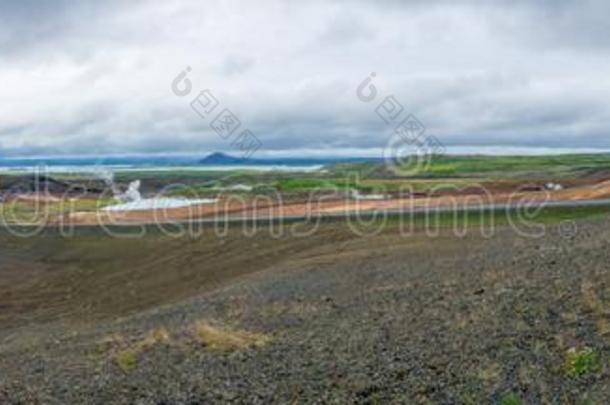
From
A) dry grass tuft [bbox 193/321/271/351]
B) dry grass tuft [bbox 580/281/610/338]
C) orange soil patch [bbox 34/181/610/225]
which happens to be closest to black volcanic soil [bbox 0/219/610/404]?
dry grass tuft [bbox 580/281/610/338]

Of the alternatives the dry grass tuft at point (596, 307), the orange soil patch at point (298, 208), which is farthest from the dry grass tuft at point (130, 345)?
the orange soil patch at point (298, 208)

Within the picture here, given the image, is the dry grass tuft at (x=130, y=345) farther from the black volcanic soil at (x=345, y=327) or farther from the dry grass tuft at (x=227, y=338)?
the dry grass tuft at (x=227, y=338)

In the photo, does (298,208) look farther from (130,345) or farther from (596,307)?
(596,307)

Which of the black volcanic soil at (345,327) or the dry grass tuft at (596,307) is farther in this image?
the dry grass tuft at (596,307)

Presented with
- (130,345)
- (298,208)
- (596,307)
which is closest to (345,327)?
(130,345)

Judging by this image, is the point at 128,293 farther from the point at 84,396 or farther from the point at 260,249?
the point at 84,396

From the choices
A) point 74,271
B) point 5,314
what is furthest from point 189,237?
point 5,314
